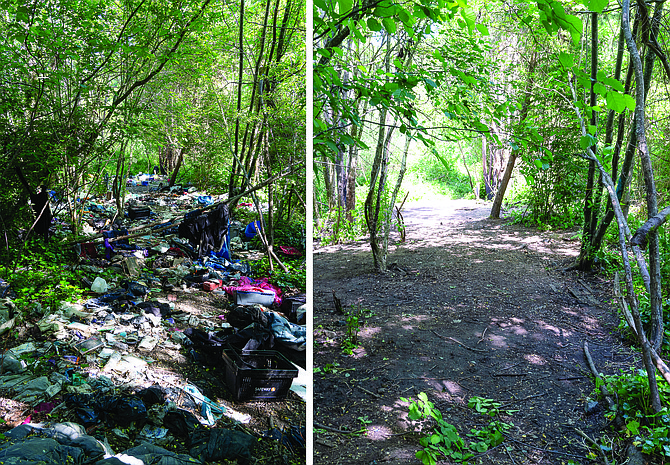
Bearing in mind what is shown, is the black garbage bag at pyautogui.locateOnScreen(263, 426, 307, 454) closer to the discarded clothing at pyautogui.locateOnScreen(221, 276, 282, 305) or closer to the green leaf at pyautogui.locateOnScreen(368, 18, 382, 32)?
the discarded clothing at pyautogui.locateOnScreen(221, 276, 282, 305)

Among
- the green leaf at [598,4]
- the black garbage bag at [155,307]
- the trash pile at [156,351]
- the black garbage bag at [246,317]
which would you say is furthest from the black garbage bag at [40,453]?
the green leaf at [598,4]

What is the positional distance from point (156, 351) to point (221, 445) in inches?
14.8

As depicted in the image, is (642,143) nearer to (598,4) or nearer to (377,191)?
(598,4)

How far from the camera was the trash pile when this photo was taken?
3.73 feet

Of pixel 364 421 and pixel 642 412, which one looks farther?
pixel 642 412

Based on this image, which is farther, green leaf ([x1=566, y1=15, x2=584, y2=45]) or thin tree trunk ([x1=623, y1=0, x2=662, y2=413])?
thin tree trunk ([x1=623, y1=0, x2=662, y2=413])

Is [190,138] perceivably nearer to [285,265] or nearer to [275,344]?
[285,265]

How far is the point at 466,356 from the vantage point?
155 centimetres

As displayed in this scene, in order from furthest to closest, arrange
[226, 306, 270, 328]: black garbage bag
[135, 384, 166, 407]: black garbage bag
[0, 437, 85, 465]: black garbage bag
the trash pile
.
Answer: [226, 306, 270, 328]: black garbage bag → [135, 384, 166, 407]: black garbage bag → the trash pile → [0, 437, 85, 465]: black garbage bag

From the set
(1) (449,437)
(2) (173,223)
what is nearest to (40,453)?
(2) (173,223)

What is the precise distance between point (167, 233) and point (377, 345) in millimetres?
969

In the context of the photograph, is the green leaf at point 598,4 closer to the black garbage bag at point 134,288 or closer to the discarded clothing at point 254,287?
the discarded clothing at point 254,287

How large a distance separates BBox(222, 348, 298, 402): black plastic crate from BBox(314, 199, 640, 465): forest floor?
110 millimetres

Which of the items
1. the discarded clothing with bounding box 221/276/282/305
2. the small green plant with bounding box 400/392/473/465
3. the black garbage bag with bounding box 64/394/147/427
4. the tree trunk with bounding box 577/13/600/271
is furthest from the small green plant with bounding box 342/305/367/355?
the tree trunk with bounding box 577/13/600/271
